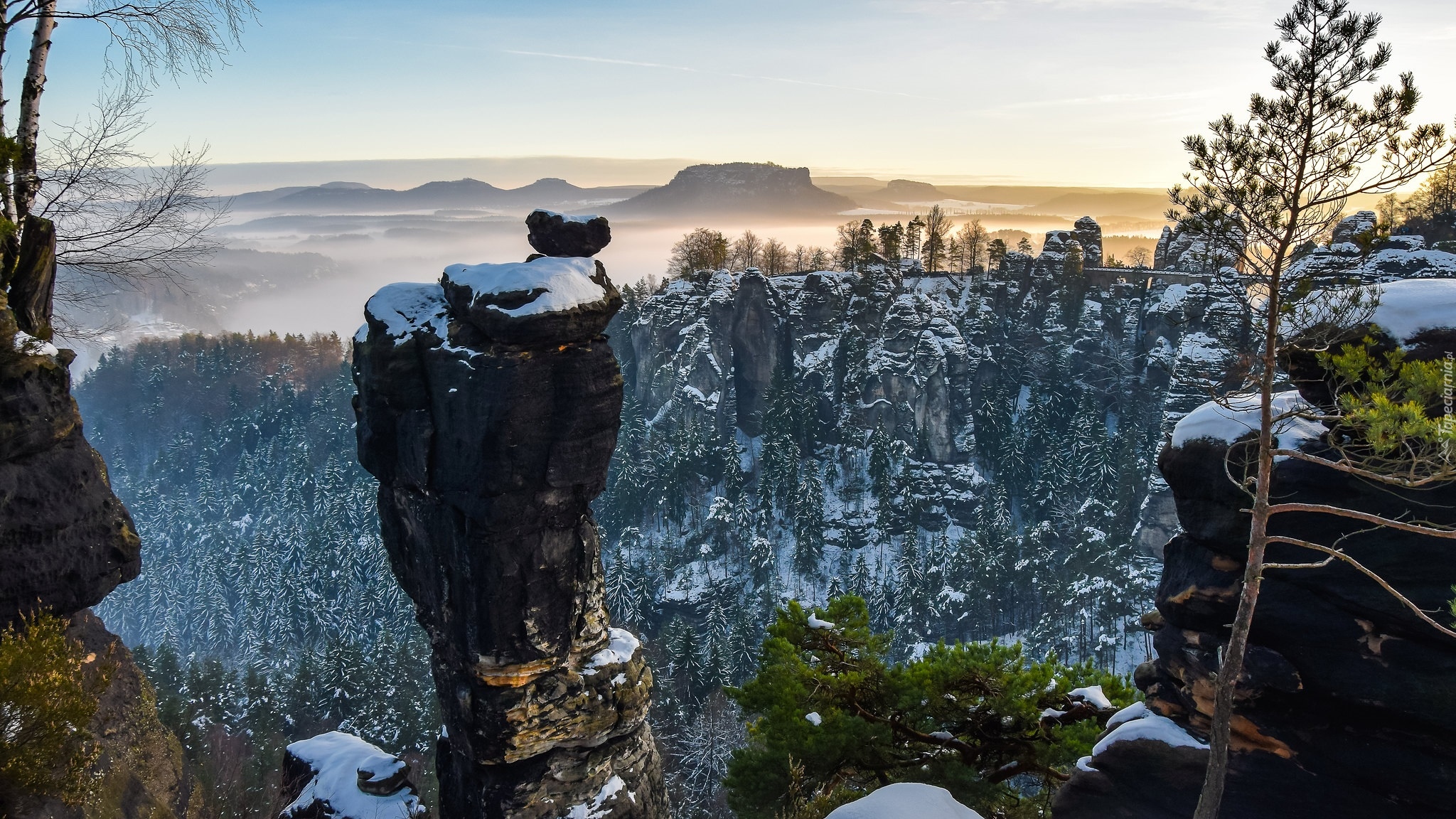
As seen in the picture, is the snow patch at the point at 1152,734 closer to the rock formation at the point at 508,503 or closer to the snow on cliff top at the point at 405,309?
the rock formation at the point at 508,503

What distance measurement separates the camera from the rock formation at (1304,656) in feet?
26.9

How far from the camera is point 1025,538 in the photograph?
2458 inches

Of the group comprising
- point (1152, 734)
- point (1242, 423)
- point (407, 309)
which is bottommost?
point (1152, 734)

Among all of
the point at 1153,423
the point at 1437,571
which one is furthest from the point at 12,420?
the point at 1153,423

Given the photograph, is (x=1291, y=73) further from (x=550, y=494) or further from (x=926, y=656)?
(x=550, y=494)

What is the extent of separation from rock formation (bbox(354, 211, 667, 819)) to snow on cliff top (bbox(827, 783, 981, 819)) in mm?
8388

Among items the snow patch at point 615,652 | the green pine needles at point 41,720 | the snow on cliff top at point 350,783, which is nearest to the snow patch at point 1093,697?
the snow patch at point 615,652

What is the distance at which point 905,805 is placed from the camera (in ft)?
24.8

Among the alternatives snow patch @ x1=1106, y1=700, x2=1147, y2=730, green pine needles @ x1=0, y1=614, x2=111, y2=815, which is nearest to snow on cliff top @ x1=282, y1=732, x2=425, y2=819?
green pine needles @ x1=0, y1=614, x2=111, y2=815

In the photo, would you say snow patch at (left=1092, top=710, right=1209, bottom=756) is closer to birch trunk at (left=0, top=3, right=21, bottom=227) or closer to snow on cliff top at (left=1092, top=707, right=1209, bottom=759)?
snow on cliff top at (left=1092, top=707, right=1209, bottom=759)

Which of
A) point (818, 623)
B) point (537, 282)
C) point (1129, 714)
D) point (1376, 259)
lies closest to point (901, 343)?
point (1376, 259)

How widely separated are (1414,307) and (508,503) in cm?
1254

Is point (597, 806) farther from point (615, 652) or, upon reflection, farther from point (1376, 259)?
point (1376, 259)

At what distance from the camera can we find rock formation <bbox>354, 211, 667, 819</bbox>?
14.0 metres
